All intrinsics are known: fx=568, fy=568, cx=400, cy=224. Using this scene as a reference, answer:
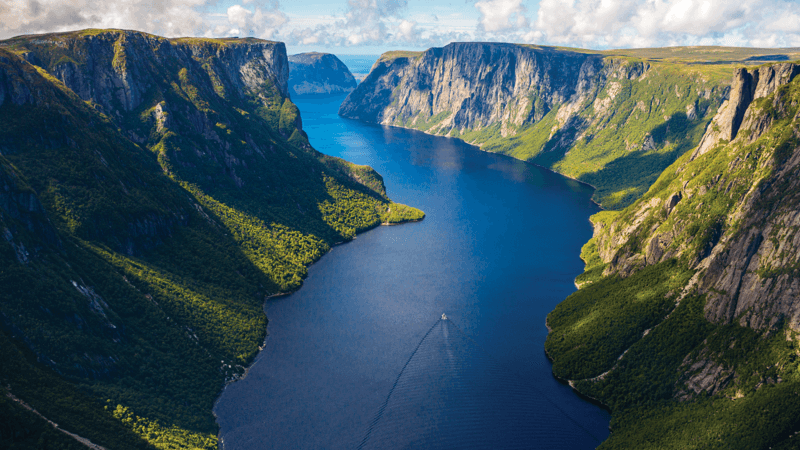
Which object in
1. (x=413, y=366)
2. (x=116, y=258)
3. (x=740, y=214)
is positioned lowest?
(x=413, y=366)

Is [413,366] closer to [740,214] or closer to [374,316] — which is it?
[374,316]

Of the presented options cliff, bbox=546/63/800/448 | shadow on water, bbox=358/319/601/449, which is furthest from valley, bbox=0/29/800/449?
shadow on water, bbox=358/319/601/449

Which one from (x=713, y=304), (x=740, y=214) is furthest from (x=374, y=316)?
(x=740, y=214)

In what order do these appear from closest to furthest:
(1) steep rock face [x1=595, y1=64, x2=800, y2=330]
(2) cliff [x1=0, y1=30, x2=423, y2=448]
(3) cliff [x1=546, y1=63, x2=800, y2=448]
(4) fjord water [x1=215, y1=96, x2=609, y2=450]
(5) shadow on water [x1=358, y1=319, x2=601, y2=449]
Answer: (2) cliff [x1=0, y1=30, x2=423, y2=448], (3) cliff [x1=546, y1=63, x2=800, y2=448], (5) shadow on water [x1=358, y1=319, x2=601, y2=449], (4) fjord water [x1=215, y1=96, x2=609, y2=450], (1) steep rock face [x1=595, y1=64, x2=800, y2=330]

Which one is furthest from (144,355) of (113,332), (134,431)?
(134,431)

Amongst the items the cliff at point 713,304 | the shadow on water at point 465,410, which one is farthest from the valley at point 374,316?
the shadow on water at point 465,410

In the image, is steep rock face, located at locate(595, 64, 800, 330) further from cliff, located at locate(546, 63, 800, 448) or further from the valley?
the valley

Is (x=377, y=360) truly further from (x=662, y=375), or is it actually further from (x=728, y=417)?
(x=728, y=417)
